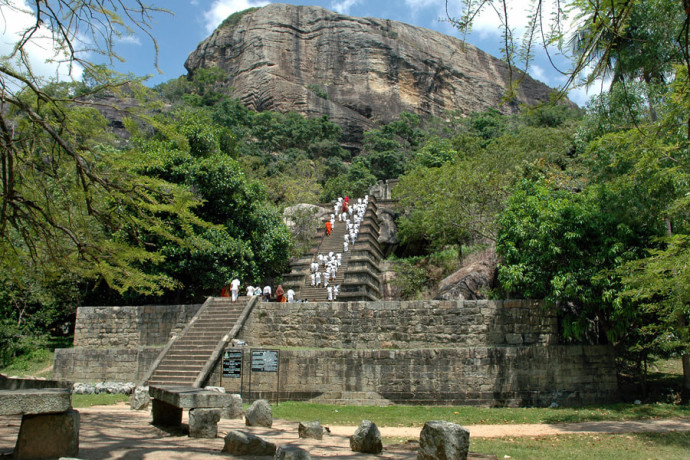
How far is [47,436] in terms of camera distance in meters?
5.21

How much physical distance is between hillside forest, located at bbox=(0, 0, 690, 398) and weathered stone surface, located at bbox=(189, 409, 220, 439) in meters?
Result: 1.91

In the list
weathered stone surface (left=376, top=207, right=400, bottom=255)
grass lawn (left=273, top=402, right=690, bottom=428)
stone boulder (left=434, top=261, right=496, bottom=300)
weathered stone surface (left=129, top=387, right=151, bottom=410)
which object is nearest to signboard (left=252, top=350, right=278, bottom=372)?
grass lawn (left=273, top=402, right=690, bottom=428)

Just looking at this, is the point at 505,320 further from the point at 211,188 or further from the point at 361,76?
the point at 361,76

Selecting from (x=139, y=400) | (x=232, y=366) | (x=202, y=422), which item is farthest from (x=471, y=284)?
(x=202, y=422)

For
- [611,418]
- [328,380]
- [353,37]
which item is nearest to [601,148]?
[611,418]

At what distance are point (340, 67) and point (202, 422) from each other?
70.2 meters

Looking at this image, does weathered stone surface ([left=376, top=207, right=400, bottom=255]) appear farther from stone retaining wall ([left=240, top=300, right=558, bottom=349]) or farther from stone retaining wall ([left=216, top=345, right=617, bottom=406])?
stone retaining wall ([left=216, top=345, right=617, bottom=406])

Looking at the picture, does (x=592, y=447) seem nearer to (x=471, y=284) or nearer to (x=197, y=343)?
(x=197, y=343)

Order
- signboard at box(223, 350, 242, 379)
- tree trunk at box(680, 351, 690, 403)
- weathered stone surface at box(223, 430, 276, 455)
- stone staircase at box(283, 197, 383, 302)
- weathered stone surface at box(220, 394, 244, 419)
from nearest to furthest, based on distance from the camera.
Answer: weathered stone surface at box(223, 430, 276, 455)
weathered stone surface at box(220, 394, 244, 419)
tree trunk at box(680, 351, 690, 403)
signboard at box(223, 350, 242, 379)
stone staircase at box(283, 197, 383, 302)

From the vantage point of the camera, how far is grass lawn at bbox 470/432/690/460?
7.22 m

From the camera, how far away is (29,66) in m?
5.82

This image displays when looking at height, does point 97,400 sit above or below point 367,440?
below

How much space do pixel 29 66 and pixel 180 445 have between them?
15.5 ft

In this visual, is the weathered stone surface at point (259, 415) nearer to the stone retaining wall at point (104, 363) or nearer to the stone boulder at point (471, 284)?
the stone retaining wall at point (104, 363)
